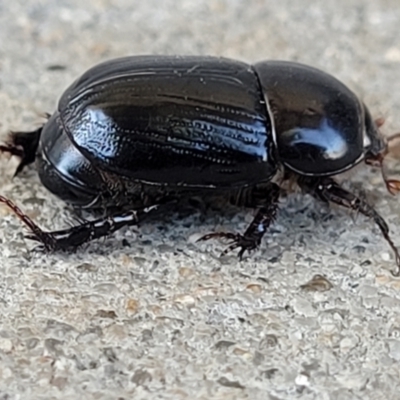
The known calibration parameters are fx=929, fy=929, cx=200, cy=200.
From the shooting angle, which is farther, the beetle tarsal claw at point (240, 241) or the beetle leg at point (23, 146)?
the beetle leg at point (23, 146)

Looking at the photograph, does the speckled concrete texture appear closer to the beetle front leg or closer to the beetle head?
the beetle front leg

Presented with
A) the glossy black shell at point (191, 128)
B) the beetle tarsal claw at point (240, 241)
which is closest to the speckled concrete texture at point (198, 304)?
the beetle tarsal claw at point (240, 241)

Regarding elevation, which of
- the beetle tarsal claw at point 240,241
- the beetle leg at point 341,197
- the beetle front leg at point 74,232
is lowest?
the beetle front leg at point 74,232

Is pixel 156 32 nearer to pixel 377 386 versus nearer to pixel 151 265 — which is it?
pixel 151 265

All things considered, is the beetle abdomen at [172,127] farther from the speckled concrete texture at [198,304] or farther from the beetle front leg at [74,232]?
the speckled concrete texture at [198,304]

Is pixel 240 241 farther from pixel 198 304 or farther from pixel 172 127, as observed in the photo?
pixel 172 127

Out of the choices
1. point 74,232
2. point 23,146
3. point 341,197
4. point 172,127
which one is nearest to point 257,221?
point 341,197

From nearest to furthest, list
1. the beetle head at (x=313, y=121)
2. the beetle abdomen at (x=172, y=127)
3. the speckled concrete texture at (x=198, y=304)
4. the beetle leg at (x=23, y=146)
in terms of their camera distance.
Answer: the speckled concrete texture at (x=198, y=304) < the beetle abdomen at (x=172, y=127) < the beetle head at (x=313, y=121) < the beetle leg at (x=23, y=146)

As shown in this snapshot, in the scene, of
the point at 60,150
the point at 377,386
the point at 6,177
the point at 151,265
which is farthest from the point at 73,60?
the point at 377,386

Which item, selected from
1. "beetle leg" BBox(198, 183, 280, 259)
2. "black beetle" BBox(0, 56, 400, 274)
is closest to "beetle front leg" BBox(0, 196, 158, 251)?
"black beetle" BBox(0, 56, 400, 274)
